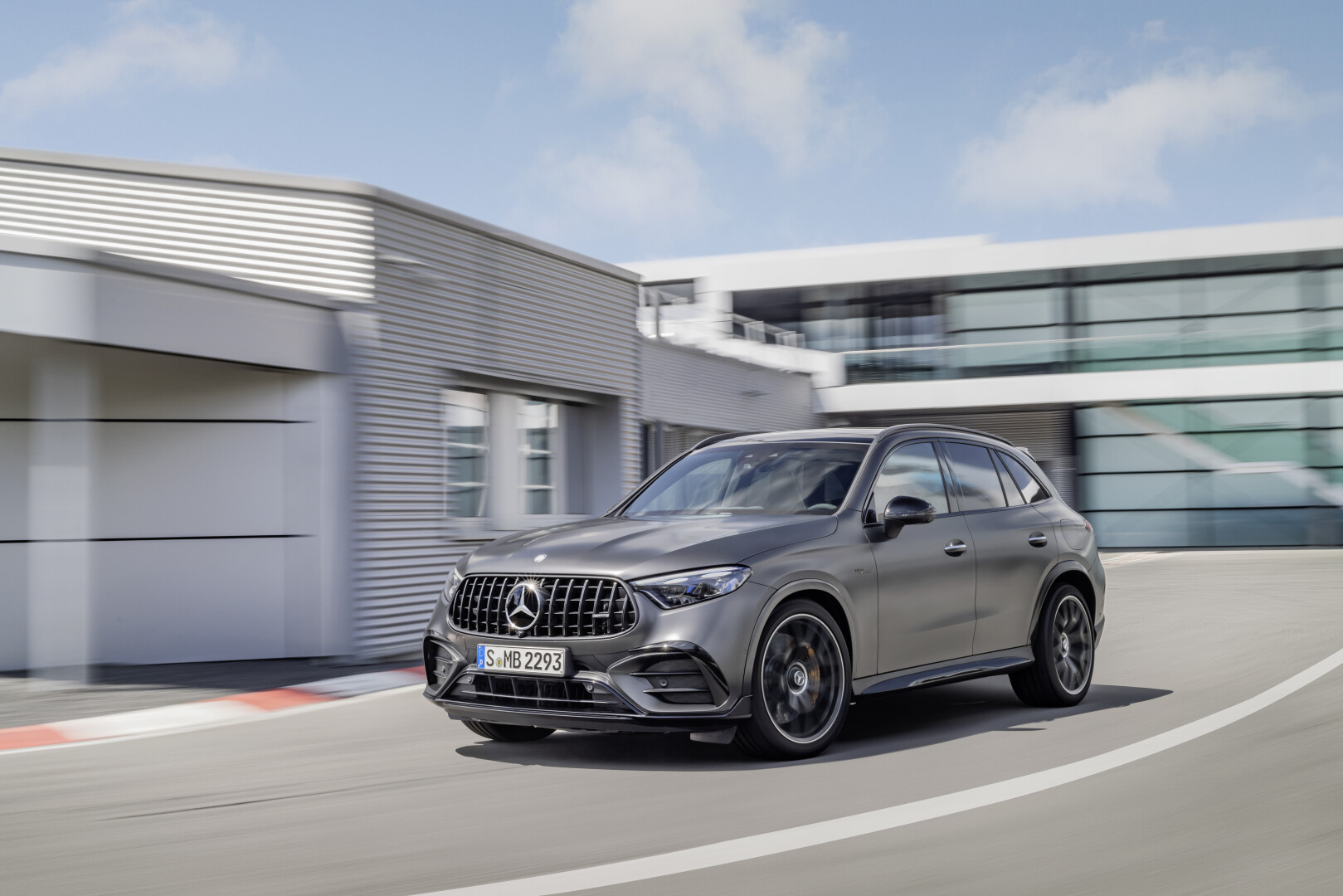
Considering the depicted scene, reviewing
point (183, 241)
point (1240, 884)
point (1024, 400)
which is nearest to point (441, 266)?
point (183, 241)

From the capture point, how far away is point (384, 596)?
12.3 meters

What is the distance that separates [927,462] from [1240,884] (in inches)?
153

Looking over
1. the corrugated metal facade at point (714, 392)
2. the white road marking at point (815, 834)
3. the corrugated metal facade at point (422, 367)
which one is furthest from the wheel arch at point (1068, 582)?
the corrugated metal facade at point (714, 392)

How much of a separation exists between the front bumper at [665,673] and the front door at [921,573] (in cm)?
109

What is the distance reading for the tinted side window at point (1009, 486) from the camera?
8.59 meters

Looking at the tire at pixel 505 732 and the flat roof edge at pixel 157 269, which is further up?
the flat roof edge at pixel 157 269

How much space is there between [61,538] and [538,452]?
22.4 ft

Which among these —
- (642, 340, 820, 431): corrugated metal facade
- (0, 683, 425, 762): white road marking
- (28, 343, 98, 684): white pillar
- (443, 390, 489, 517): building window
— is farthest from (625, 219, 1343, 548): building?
(0, 683, 425, 762): white road marking

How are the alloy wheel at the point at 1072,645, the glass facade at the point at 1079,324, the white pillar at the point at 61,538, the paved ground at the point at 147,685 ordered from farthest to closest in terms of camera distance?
1. the glass facade at the point at 1079,324
2. the white pillar at the point at 61,538
3. the paved ground at the point at 147,685
4. the alloy wheel at the point at 1072,645

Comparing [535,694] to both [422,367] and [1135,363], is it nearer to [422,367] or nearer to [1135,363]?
[422,367]

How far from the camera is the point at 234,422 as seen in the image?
39.1 ft

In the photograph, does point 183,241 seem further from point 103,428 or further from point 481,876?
point 481,876

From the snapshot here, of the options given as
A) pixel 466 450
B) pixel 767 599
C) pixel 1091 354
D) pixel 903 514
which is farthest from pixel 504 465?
pixel 1091 354

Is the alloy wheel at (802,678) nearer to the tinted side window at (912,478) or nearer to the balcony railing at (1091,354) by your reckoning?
the tinted side window at (912,478)
